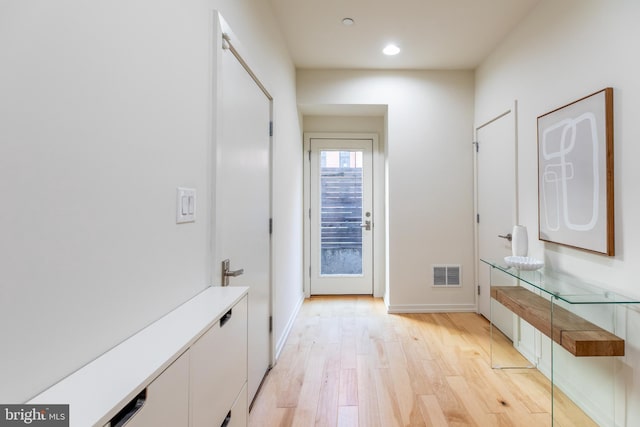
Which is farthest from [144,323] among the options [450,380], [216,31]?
[450,380]

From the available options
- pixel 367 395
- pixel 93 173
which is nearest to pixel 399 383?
pixel 367 395

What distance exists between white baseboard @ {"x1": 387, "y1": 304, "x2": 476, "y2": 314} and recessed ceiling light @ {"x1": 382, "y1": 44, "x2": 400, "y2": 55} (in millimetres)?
2577

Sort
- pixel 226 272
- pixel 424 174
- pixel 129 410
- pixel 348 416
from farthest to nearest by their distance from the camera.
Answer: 1. pixel 424 174
2. pixel 348 416
3. pixel 226 272
4. pixel 129 410

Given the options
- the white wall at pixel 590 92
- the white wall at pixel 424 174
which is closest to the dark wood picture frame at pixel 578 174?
the white wall at pixel 590 92

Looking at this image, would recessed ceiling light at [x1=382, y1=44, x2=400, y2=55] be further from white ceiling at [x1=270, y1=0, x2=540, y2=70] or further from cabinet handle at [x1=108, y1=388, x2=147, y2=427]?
cabinet handle at [x1=108, y1=388, x2=147, y2=427]

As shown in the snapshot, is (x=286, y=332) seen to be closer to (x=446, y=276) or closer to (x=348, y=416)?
(x=348, y=416)

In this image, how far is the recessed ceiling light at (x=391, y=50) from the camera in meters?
3.01

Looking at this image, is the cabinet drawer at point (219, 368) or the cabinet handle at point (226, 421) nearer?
the cabinet drawer at point (219, 368)

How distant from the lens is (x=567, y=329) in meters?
1.65

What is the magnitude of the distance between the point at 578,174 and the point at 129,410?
2388mm

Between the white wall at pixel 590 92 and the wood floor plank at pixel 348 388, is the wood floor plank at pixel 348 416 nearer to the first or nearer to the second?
the wood floor plank at pixel 348 388

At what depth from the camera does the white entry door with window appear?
4012 millimetres

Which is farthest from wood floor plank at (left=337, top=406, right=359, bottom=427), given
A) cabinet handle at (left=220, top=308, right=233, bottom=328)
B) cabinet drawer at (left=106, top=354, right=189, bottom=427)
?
cabinet drawer at (left=106, top=354, right=189, bottom=427)

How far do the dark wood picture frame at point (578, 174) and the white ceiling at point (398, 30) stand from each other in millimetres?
979
